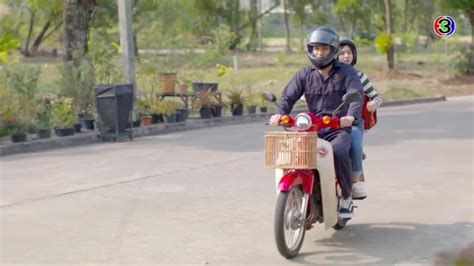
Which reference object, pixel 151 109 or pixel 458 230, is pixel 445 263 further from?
pixel 151 109

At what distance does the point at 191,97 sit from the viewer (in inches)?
806

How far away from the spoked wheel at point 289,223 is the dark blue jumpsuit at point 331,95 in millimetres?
490

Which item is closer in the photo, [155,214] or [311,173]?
[311,173]

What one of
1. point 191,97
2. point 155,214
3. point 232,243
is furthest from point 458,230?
point 191,97

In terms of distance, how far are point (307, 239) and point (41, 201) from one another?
3269 mm

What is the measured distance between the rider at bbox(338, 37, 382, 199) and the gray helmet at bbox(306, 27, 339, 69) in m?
0.53

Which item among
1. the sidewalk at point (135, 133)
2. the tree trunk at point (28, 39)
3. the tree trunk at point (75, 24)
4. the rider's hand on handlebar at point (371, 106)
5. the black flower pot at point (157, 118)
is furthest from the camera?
the tree trunk at point (28, 39)

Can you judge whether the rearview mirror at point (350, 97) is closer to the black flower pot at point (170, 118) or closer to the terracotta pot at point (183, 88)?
the black flower pot at point (170, 118)

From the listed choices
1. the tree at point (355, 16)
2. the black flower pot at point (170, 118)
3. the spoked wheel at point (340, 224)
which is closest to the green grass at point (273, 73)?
the black flower pot at point (170, 118)

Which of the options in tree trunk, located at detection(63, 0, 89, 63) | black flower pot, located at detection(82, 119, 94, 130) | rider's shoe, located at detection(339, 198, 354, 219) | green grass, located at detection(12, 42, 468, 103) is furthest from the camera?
green grass, located at detection(12, 42, 468, 103)

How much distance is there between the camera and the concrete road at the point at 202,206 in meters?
7.34

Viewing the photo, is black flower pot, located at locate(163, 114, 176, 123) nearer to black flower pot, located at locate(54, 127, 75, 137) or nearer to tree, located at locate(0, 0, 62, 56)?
black flower pot, located at locate(54, 127, 75, 137)

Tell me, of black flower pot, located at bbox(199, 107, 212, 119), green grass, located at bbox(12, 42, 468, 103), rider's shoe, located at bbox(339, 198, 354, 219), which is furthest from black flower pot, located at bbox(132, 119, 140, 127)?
rider's shoe, located at bbox(339, 198, 354, 219)

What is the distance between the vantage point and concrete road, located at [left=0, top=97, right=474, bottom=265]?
289 inches
